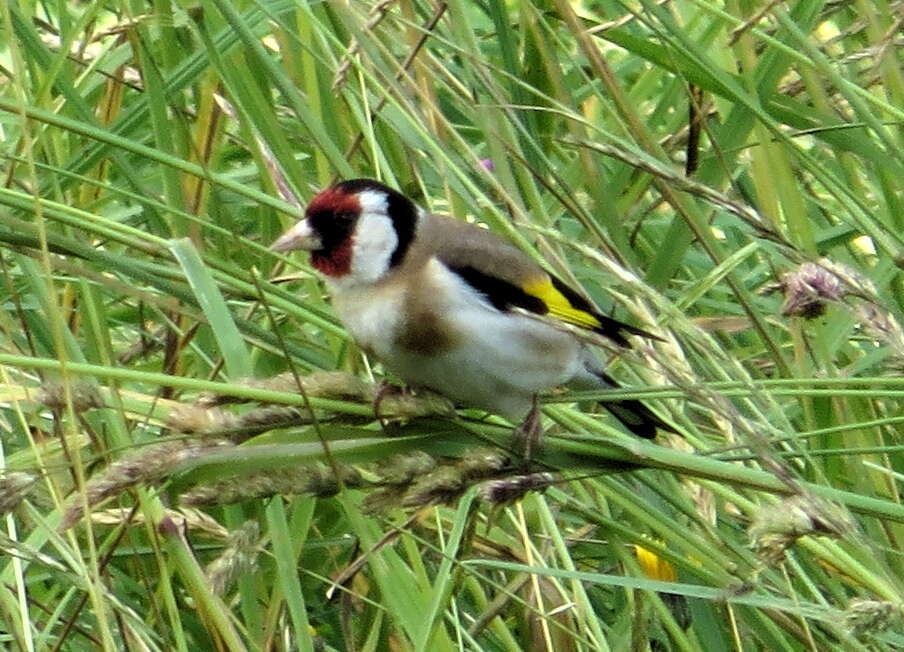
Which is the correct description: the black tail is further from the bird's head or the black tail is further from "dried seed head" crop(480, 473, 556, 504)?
"dried seed head" crop(480, 473, 556, 504)

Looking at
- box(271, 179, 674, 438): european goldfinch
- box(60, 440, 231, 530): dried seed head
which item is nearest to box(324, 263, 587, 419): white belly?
box(271, 179, 674, 438): european goldfinch

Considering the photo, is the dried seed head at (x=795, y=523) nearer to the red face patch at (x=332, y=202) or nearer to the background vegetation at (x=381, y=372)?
the background vegetation at (x=381, y=372)

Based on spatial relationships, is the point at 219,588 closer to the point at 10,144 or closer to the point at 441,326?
the point at 441,326

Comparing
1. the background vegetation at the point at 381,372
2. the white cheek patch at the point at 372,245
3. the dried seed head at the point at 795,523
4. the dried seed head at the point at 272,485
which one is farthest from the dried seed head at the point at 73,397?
the white cheek patch at the point at 372,245

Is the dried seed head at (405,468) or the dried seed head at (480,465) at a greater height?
the dried seed head at (480,465)

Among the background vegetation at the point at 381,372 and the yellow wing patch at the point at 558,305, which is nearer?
the background vegetation at the point at 381,372

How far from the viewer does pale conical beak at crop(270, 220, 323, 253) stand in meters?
1.86

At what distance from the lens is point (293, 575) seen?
59.6 inches

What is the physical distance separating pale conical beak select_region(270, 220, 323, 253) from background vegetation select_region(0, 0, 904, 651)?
3cm

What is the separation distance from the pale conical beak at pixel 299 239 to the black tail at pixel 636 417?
0.42 metres

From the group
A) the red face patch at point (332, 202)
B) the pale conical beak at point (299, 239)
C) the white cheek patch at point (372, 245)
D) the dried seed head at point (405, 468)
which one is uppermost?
the dried seed head at point (405, 468)

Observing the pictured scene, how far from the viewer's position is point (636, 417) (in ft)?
6.34

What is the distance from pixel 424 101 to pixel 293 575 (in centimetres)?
64

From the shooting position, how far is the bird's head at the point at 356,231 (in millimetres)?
Answer: 1883
